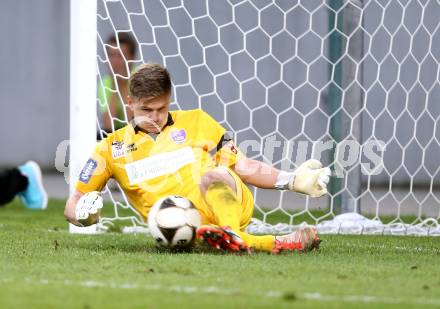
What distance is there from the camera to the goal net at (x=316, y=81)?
718cm

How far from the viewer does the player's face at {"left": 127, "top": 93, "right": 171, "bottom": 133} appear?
5.09m

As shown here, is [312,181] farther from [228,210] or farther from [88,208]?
[88,208]

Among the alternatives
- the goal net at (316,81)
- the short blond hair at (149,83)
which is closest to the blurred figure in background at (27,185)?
the goal net at (316,81)

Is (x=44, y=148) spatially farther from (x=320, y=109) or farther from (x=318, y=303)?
(x=318, y=303)

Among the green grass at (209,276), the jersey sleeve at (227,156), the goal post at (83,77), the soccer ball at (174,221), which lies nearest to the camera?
the green grass at (209,276)

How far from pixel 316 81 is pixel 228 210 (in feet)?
11.3

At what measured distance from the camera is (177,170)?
17.3 ft

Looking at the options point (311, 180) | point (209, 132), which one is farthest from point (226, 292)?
point (209, 132)

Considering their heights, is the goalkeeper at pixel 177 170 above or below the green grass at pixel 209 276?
above

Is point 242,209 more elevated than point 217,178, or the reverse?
point 217,178

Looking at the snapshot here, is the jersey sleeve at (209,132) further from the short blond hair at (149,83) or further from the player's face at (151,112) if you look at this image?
the short blond hair at (149,83)

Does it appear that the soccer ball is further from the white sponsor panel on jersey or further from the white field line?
the white field line

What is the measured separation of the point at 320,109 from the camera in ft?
26.1

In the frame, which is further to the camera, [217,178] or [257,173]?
[257,173]
